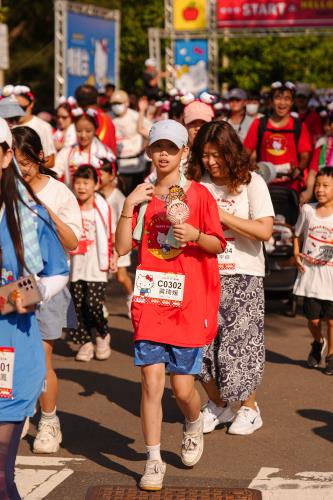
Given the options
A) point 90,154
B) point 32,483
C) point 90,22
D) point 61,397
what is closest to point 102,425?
point 61,397

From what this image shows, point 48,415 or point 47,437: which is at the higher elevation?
point 48,415

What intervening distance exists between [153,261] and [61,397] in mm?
2445

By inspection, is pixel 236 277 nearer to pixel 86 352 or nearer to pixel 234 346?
pixel 234 346

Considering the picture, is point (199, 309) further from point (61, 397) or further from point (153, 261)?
point (61, 397)

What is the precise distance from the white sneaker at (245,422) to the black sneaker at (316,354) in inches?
75.1

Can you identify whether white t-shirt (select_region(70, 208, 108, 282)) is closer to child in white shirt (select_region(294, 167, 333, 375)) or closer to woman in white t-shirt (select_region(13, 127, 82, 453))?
child in white shirt (select_region(294, 167, 333, 375))

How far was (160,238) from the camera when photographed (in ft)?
20.7

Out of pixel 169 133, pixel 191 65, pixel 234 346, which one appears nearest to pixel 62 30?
pixel 191 65

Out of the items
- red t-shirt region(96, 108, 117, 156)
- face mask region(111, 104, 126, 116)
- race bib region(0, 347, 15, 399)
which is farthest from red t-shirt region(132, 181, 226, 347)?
face mask region(111, 104, 126, 116)

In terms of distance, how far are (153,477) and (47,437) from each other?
1036 millimetres

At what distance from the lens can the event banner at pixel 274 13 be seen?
25.6 meters

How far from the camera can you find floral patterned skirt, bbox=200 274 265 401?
7.31 m

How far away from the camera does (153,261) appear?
6328mm

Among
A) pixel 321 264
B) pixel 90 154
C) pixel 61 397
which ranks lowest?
pixel 61 397
